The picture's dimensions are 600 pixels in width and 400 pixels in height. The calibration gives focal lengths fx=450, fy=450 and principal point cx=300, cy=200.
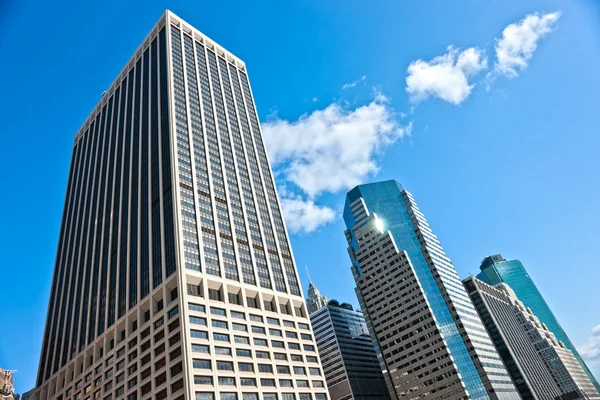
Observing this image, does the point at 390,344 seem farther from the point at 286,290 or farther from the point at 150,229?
the point at 150,229

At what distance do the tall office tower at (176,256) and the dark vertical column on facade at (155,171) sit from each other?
0.50 metres

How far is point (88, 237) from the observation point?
15250cm

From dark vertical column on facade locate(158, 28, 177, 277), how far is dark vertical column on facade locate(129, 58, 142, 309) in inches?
530

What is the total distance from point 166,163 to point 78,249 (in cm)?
5432

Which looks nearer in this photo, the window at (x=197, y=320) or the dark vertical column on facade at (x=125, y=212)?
the window at (x=197, y=320)

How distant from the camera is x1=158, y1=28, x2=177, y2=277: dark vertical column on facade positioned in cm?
10881

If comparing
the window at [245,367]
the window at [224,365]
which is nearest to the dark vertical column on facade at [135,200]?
the window at [224,365]

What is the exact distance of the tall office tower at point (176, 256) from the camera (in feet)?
319

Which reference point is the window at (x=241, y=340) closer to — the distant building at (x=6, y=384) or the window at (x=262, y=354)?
the window at (x=262, y=354)

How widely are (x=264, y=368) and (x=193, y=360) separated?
17.9 m

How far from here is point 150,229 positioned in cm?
11981

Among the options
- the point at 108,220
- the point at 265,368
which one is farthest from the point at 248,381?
the point at 108,220

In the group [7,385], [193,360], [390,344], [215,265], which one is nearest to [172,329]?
[193,360]

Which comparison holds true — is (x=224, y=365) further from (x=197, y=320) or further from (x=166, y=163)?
(x=166, y=163)
